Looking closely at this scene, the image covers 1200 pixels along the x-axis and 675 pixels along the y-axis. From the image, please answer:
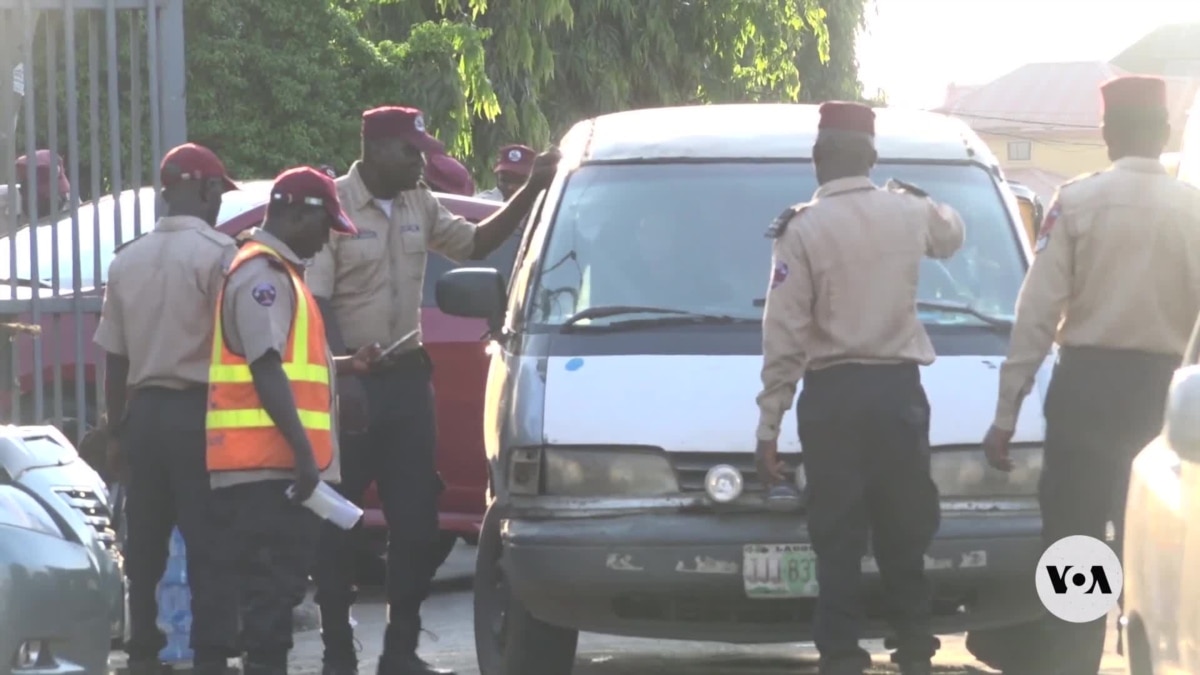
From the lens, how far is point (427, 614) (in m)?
10.6

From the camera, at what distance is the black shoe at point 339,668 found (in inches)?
324

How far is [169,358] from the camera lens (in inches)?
310

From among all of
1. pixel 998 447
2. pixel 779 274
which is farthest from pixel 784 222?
pixel 998 447

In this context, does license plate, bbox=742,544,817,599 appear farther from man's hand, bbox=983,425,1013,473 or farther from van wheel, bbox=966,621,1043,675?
van wheel, bbox=966,621,1043,675

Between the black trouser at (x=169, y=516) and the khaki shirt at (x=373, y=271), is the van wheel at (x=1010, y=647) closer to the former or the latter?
the khaki shirt at (x=373, y=271)

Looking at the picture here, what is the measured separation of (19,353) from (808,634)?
14.0 ft

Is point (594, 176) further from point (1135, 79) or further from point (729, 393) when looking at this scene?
point (1135, 79)

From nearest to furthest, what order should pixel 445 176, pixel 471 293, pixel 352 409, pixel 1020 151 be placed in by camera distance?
1. pixel 352 409
2. pixel 471 293
3. pixel 445 176
4. pixel 1020 151

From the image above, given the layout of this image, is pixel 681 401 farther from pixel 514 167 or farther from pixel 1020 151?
pixel 1020 151

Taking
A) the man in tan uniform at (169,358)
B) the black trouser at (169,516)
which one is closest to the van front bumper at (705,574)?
the black trouser at (169,516)

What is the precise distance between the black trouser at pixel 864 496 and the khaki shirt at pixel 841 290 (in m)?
0.07

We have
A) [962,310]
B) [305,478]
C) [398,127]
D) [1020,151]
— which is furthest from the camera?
[1020,151]

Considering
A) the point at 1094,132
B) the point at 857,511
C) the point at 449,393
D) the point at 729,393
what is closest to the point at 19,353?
the point at 449,393

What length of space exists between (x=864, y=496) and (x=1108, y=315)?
980mm
